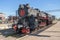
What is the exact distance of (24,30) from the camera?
57.1 feet

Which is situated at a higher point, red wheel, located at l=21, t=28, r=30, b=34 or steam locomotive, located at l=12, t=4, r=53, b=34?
steam locomotive, located at l=12, t=4, r=53, b=34

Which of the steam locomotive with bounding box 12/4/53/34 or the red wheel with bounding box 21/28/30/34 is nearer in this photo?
the red wheel with bounding box 21/28/30/34

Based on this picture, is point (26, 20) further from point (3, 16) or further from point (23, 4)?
point (3, 16)

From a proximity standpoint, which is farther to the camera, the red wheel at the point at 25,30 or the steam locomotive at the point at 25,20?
the steam locomotive at the point at 25,20

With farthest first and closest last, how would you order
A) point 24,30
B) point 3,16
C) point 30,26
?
1. point 3,16
2. point 30,26
3. point 24,30

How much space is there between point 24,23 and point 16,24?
1.03 metres

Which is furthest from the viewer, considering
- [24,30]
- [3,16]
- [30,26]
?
[3,16]

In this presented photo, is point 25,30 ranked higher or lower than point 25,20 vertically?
lower

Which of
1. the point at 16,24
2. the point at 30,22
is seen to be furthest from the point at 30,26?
the point at 16,24

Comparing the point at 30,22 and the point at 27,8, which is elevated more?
the point at 27,8

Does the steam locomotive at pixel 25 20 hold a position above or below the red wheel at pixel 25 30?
above

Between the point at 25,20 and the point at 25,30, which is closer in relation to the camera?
the point at 25,30

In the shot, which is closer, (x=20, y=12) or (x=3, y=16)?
(x=20, y=12)

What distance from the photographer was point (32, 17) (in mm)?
18859
